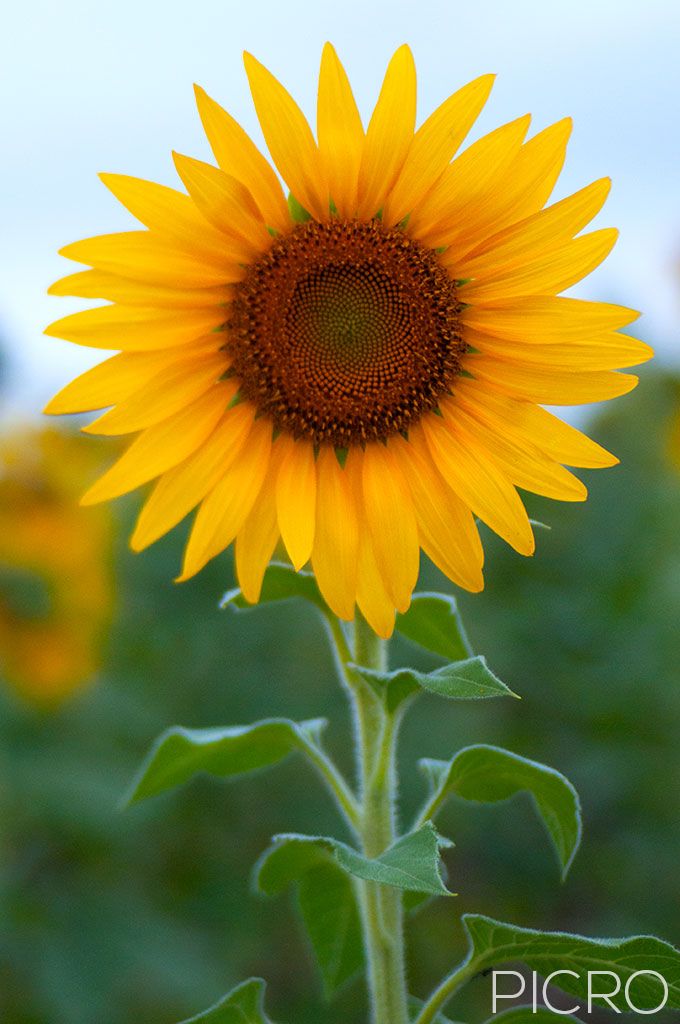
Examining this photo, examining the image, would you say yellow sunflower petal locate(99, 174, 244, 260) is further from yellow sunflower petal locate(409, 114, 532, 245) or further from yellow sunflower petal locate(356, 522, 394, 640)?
yellow sunflower petal locate(356, 522, 394, 640)

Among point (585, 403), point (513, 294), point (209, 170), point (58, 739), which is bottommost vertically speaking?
point (58, 739)

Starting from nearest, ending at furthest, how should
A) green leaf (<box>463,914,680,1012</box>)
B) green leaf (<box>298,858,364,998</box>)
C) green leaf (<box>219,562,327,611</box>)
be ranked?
green leaf (<box>463,914,680,1012</box>) < green leaf (<box>219,562,327,611</box>) < green leaf (<box>298,858,364,998</box>)

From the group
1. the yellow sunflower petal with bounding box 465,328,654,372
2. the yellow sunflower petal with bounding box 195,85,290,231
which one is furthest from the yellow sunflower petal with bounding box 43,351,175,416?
the yellow sunflower petal with bounding box 465,328,654,372

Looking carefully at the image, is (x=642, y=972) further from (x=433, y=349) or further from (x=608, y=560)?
(x=608, y=560)

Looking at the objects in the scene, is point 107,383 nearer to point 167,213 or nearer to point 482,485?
point 167,213

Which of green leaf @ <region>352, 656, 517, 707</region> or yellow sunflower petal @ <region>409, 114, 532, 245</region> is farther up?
yellow sunflower petal @ <region>409, 114, 532, 245</region>

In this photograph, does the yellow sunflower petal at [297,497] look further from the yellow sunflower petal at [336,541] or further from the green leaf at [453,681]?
the green leaf at [453,681]

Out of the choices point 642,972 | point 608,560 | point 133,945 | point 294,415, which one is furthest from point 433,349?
point 608,560

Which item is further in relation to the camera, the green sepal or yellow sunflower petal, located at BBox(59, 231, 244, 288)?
the green sepal
